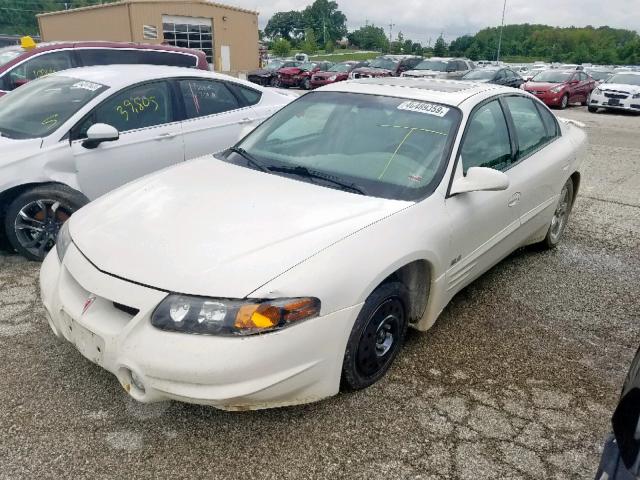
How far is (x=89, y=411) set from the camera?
8.30ft

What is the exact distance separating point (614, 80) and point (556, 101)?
2.18 metres

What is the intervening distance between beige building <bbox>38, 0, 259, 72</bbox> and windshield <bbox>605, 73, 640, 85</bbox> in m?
23.6

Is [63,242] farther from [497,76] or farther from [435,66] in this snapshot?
[435,66]

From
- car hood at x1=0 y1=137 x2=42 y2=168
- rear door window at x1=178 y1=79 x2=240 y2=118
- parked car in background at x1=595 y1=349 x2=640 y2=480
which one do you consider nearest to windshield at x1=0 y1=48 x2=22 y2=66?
rear door window at x1=178 y1=79 x2=240 y2=118

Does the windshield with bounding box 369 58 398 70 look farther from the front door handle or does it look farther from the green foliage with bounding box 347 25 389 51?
the green foliage with bounding box 347 25 389 51

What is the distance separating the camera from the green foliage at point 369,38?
110 metres

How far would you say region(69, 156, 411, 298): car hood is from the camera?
2.21 metres

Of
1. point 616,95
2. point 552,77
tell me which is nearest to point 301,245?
point 616,95

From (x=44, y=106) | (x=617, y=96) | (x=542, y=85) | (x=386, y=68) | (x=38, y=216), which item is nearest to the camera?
(x=38, y=216)

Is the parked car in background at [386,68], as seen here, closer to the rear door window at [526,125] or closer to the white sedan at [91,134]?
the white sedan at [91,134]

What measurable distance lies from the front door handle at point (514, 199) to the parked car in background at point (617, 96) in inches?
642

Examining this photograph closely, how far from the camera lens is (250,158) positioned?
338cm

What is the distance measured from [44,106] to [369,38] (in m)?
117

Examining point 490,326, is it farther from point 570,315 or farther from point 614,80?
point 614,80
